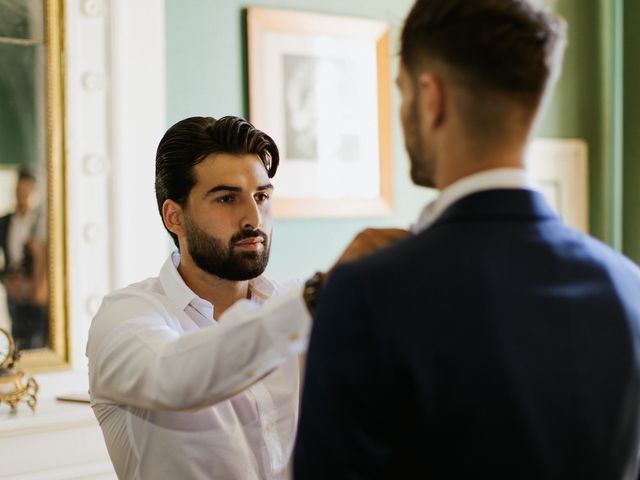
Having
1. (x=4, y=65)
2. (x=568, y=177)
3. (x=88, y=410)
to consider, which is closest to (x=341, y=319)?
(x=88, y=410)

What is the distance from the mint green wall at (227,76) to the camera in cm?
288

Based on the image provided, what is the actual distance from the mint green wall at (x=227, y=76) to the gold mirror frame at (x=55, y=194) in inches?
14.9

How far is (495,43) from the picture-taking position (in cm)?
94

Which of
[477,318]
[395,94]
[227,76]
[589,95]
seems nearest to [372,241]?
[477,318]

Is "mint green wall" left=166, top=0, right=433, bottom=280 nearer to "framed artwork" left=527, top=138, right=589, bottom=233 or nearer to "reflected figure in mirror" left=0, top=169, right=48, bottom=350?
"reflected figure in mirror" left=0, top=169, right=48, bottom=350

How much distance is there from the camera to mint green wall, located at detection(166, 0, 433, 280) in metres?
2.88

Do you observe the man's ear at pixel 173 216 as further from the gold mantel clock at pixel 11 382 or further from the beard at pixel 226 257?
the gold mantel clock at pixel 11 382

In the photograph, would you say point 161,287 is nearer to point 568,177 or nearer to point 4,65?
point 4,65

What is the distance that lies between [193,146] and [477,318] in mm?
1231

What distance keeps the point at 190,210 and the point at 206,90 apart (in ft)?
3.37

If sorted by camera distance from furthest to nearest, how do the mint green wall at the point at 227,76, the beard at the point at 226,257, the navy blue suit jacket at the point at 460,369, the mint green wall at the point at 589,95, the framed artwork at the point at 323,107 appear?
the mint green wall at the point at 589,95 < the framed artwork at the point at 323,107 < the mint green wall at the point at 227,76 < the beard at the point at 226,257 < the navy blue suit jacket at the point at 460,369

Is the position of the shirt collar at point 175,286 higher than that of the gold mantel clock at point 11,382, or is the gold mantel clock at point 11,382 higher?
the shirt collar at point 175,286

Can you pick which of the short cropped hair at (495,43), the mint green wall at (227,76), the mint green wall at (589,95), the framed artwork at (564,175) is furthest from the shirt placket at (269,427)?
the mint green wall at (589,95)

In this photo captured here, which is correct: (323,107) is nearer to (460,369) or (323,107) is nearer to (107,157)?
(107,157)
